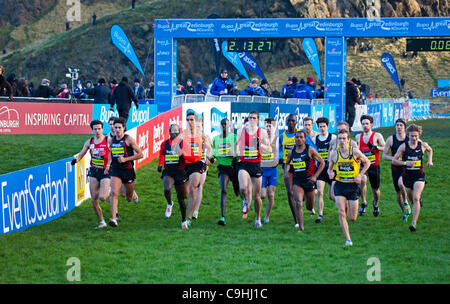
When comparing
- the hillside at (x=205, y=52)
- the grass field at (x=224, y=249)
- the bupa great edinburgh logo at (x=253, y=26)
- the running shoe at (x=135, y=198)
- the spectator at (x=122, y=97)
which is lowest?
the grass field at (x=224, y=249)

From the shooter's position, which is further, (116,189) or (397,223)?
(397,223)

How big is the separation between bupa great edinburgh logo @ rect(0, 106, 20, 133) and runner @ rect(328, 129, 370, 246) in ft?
46.5

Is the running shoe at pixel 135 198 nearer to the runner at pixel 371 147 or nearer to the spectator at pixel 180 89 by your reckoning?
the runner at pixel 371 147

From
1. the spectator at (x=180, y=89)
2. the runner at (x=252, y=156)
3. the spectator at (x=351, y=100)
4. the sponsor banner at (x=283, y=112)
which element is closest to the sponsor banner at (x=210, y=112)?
the sponsor banner at (x=283, y=112)

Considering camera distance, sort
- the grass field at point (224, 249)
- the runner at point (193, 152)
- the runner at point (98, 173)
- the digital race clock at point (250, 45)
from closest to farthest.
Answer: the grass field at point (224, 249) < the runner at point (98, 173) < the runner at point (193, 152) < the digital race clock at point (250, 45)

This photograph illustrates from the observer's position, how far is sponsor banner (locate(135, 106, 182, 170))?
64.7 ft

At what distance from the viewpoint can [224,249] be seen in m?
11.6

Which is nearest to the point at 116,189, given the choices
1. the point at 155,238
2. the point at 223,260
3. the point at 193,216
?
the point at 155,238

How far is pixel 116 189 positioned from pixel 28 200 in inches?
61.4

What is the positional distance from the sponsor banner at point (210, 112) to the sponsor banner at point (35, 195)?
8223 mm

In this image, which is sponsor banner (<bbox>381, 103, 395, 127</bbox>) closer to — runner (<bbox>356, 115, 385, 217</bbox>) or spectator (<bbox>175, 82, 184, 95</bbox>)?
spectator (<bbox>175, 82, 184, 95</bbox>)

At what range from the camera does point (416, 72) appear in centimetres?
7000

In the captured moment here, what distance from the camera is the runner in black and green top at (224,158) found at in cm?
1414
